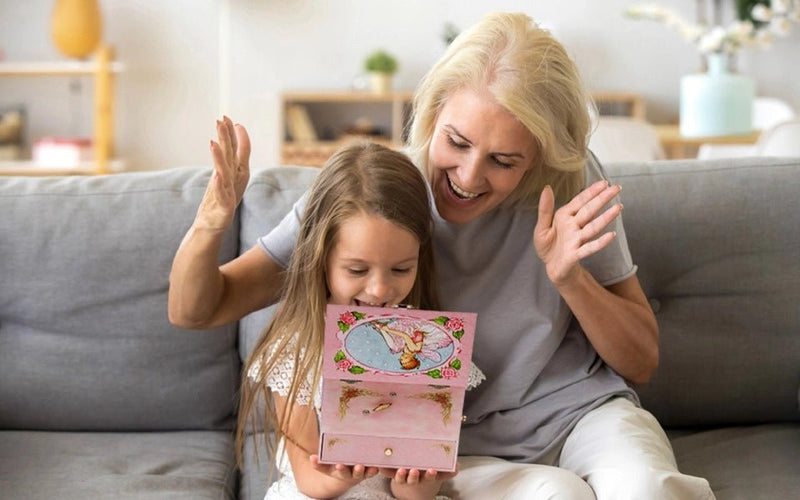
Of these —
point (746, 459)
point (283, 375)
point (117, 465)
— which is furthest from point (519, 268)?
point (117, 465)

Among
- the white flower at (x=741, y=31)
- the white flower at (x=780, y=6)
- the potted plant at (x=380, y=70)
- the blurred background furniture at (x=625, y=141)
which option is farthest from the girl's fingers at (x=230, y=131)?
the potted plant at (x=380, y=70)

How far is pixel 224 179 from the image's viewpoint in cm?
162

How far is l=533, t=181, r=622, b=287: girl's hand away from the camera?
1627mm

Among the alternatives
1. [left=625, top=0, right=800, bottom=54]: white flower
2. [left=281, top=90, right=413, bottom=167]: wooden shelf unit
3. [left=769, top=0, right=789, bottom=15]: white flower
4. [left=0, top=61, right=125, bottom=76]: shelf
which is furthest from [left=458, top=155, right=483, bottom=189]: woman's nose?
[left=0, top=61, right=125, bottom=76]: shelf

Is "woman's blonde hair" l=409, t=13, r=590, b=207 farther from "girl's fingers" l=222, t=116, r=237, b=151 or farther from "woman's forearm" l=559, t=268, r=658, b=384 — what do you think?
"girl's fingers" l=222, t=116, r=237, b=151

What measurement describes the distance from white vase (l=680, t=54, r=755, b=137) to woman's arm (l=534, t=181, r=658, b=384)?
95.9 inches

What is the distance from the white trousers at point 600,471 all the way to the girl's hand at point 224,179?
1.80 feet

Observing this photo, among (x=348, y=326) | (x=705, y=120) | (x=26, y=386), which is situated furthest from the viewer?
(x=705, y=120)

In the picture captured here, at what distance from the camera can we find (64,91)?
602cm

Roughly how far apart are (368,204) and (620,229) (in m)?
0.46

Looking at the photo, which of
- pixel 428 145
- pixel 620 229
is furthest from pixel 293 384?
pixel 620 229

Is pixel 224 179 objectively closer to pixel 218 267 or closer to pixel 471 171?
pixel 218 267

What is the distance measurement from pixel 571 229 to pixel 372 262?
30cm

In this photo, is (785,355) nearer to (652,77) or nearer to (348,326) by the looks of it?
(348,326)
